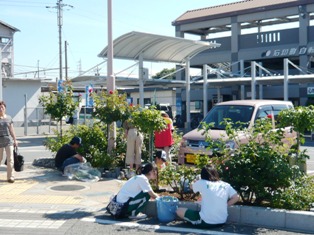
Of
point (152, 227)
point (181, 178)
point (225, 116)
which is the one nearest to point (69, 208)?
point (152, 227)

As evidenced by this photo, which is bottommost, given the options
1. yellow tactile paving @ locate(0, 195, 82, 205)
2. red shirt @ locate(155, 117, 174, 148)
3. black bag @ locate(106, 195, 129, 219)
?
yellow tactile paving @ locate(0, 195, 82, 205)

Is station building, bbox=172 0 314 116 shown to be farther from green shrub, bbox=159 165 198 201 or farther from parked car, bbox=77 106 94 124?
green shrub, bbox=159 165 198 201

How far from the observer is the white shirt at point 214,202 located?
21.9 feet

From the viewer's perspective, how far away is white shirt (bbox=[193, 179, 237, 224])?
6660 millimetres

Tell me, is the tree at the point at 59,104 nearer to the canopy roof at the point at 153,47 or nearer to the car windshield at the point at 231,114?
the car windshield at the point at 231,114

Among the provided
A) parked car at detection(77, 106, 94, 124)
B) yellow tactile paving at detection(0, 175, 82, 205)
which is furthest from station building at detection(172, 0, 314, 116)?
yellow tactile paving at detection(0, 175, 82, 205)

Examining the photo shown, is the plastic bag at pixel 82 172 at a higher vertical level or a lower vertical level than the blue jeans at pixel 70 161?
lower

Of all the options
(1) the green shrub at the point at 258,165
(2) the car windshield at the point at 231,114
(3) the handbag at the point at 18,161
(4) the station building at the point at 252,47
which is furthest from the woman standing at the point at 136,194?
(4) the station building at the point at 252,47

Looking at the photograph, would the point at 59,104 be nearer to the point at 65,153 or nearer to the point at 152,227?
the point at 65,153

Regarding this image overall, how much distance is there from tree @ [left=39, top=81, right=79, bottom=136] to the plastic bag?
8.28 ft

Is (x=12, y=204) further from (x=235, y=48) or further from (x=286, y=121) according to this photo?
(x=235, y=48)

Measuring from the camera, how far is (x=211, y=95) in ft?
121

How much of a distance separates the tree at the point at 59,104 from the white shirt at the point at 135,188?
6.25m

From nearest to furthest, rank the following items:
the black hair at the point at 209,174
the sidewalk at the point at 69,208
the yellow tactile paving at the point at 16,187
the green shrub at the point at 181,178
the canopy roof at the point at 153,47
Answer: the sidewalk at the point at 69,208 < the black hair at the point at 209,174 < the green shrub at the point at 181,178 < the yellow tactile paving at the point at 16,187 < the canopy roof at the point at 153,47
